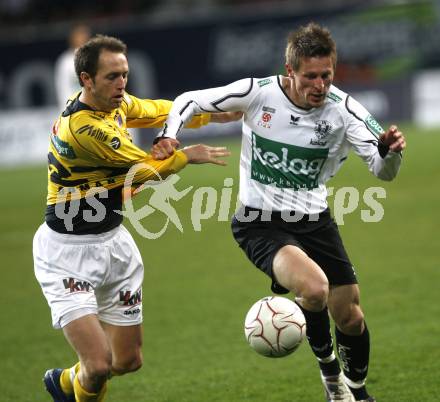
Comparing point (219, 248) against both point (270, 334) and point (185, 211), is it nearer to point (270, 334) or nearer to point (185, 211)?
point (185, 211)

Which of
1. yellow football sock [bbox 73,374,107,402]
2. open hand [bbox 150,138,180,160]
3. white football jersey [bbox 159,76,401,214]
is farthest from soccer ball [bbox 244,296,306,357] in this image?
open hand [bbox 150,138,180,160]

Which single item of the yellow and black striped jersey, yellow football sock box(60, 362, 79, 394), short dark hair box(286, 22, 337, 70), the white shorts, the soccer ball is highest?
short dark hair box(286, 22, 337, 70)

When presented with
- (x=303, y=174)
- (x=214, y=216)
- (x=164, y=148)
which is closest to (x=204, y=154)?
(x=164, y=148)

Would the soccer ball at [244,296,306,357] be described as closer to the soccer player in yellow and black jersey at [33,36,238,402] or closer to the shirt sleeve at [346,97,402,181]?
the soccer player in yellow and black jersey at [33,36,238,402]

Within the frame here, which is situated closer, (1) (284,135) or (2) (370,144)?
(2) (370,144)

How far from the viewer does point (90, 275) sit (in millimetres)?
5668

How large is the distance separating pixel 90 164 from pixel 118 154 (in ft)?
0.65

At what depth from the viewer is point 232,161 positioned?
18.5m

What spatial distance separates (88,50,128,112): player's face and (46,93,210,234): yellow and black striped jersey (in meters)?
0.12

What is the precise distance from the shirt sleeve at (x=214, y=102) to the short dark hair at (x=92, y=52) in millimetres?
557

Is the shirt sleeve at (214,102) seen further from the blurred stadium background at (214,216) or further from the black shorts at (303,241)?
the blurred stadium background at (214,216)

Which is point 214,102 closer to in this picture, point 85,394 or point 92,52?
point 92,52

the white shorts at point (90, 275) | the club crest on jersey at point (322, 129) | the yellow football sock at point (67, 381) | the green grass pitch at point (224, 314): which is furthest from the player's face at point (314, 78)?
the yellow football sock at point (67, 381)

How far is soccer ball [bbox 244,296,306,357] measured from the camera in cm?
561
